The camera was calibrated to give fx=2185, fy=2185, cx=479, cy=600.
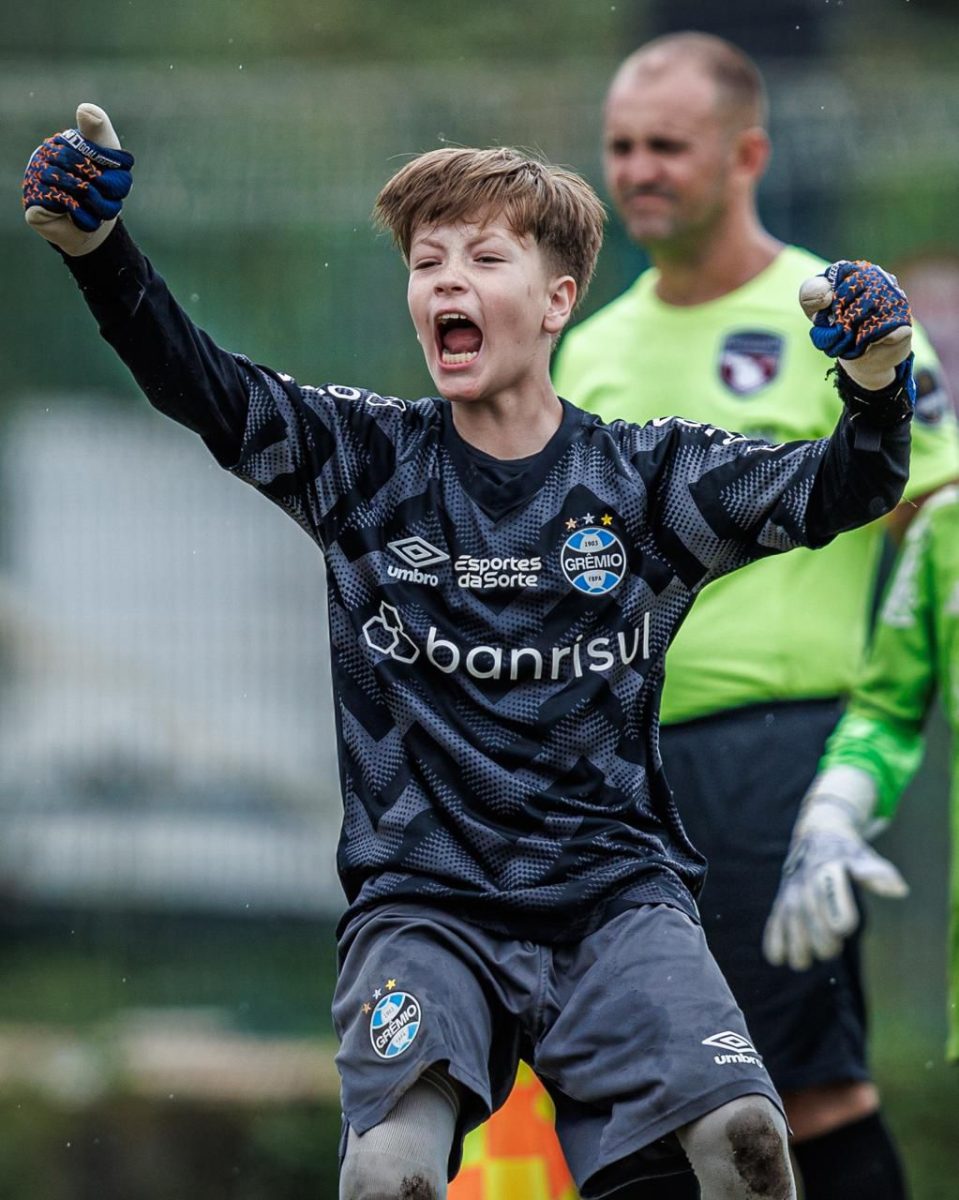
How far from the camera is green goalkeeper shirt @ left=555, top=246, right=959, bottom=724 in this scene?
4.10 meters

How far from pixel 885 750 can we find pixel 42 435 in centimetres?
292

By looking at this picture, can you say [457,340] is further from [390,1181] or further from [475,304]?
[390,1181]

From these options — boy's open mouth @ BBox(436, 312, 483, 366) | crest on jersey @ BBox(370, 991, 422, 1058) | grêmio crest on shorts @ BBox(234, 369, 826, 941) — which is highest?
boy's open mouth @ BBox(436, 312, 483, 366)

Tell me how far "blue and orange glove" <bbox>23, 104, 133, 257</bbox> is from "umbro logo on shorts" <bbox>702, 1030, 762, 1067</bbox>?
1.26 metres

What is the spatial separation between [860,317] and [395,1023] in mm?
1029

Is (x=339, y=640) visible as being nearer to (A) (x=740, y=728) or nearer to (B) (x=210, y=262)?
(A) (x=740, y=728)

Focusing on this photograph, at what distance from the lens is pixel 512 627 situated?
2.86m

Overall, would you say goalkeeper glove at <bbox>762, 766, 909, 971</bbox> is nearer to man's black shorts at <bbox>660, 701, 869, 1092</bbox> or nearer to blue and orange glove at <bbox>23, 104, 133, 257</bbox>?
man's black shorts at <bbox>660, 701, 869, 1092</bbox>

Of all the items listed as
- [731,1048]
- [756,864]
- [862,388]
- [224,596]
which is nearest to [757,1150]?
[731,1048]

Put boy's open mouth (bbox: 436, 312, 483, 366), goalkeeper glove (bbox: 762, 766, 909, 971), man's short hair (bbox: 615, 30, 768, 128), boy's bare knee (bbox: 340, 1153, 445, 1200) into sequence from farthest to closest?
1. man's short hair (bbox: 615, 30, 768, 128)
2. goalkeeper glove (bbox: 762, 766, 909, 971)
3. boy's open mouth (bbox: 436, 312, 483, 366)
4. boy's bare knee (bbox: 340, 1153, 445, 1200)

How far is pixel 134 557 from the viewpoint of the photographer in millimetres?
6109

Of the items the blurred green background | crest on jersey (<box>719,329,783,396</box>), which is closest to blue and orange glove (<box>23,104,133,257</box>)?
crest on jersey (<box>719,329,783,396</box>)

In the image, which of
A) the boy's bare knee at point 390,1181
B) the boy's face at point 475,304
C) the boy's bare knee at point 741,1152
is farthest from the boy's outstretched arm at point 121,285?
the boy's bare knee at point 741,1152

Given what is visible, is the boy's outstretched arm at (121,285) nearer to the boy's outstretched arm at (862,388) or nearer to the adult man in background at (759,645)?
the boy's outstretched arm at (862,388)
